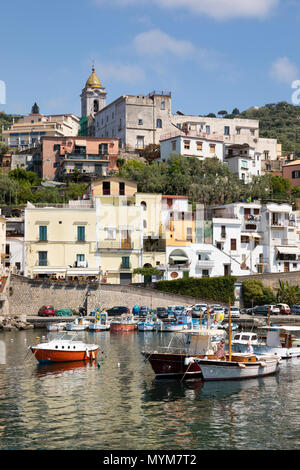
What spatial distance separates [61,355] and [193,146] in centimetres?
6435

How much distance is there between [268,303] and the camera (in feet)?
246

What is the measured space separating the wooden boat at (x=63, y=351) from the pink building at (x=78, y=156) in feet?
190

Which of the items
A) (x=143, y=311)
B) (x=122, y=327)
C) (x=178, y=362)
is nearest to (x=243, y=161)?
(x=143, y=311)

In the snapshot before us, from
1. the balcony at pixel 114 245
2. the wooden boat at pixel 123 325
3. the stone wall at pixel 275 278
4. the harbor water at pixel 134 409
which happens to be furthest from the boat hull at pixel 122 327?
the stone wall at pixel 275 278

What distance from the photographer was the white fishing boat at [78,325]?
59906 millimetres

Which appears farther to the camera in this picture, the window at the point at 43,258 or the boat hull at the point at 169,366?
the window at the point at 43,258

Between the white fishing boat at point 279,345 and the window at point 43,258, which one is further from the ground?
the window at point 43,258

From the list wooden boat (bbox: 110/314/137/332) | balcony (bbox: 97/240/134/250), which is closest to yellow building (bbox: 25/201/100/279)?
balcony (bbox: 97/240/134/250)

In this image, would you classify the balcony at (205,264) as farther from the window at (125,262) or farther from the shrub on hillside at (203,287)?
the window at (125,262)

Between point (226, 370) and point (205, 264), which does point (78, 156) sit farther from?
point (226, 370)

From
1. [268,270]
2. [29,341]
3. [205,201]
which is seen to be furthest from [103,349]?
[205,201]

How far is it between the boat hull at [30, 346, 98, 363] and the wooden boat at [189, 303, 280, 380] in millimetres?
9031

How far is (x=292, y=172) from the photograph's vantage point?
110 m
